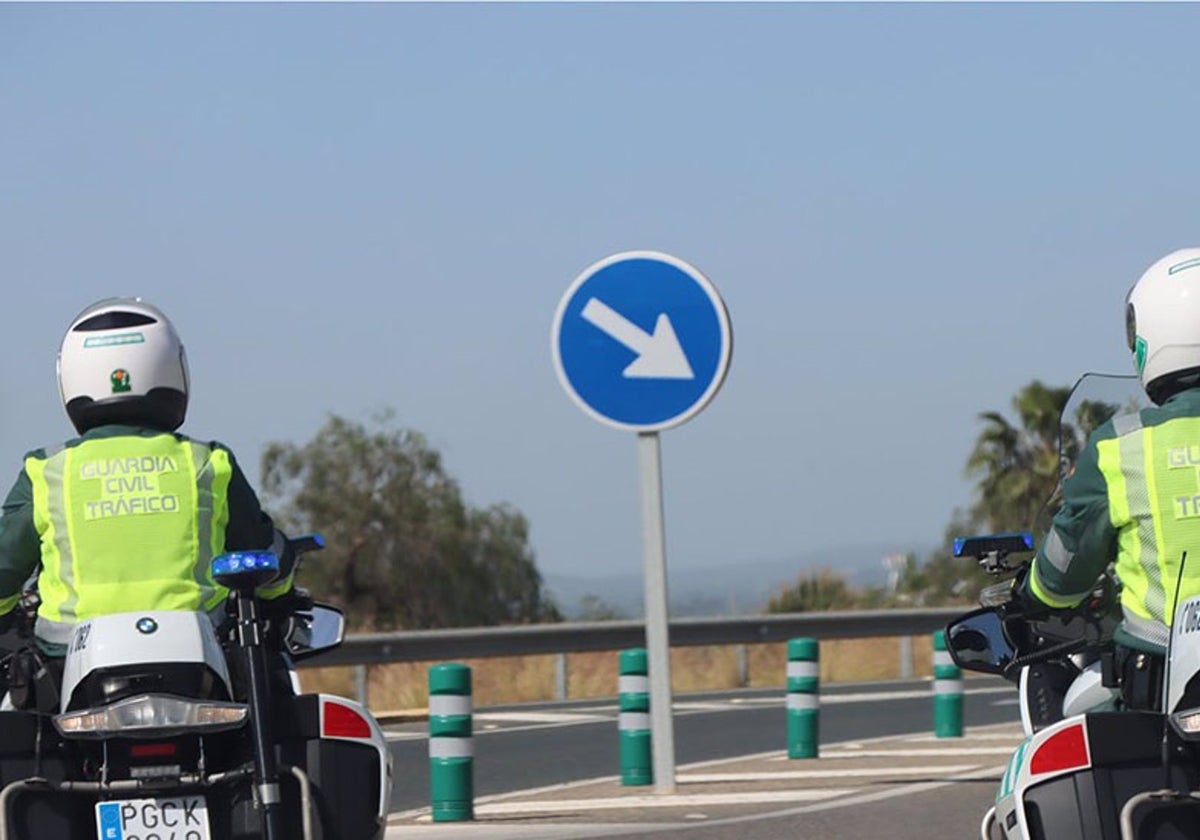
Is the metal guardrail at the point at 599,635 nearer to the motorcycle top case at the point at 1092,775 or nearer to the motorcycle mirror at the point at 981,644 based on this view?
the motorcycle mirror at the point at 981,644

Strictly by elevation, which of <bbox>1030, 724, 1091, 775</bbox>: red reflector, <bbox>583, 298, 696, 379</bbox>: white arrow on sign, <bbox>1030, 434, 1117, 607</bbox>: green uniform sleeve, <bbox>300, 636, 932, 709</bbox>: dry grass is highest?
<bbox>583, 298, 696, 379</bbox>: white arrow on sign

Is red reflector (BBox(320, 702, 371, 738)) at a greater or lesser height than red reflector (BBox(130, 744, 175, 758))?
greater

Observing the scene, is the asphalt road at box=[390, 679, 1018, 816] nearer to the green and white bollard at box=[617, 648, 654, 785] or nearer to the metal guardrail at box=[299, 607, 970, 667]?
the green and white bollard at box=[617, 648, 654, 785]

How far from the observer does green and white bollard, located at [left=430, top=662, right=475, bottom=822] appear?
12.4 m

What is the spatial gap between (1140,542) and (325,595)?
123ft

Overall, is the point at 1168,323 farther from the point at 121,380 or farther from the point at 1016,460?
the point at 1016,460

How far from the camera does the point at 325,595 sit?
43031 mm

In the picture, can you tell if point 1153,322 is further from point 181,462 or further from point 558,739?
point 558,739

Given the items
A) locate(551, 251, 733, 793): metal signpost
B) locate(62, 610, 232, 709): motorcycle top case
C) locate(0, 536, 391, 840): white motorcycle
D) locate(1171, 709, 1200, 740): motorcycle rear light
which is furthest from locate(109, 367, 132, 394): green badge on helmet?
locate(551, 251, 733, 793): metal signpost

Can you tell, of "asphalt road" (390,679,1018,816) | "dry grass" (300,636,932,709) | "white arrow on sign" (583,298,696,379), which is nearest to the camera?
"white arrow on sign" (583,298,696,379)

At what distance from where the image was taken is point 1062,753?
239 inches

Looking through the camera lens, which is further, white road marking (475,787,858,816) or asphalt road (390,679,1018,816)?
asphalt road (390,679,1018,816)

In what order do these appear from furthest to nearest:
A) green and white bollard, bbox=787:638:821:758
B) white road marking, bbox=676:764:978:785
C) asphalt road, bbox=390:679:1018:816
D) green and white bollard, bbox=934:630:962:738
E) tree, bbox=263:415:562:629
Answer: tree, bbox=263:415:562:629 < green and white bollard, bbox=934:630:962:738 < green and white bollard, bbox=787:638:821:758 < asphalt road, bbox=390:679:1018:816 < white road marking, bbox=676:764:978:785

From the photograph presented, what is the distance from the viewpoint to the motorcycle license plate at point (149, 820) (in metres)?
6.69
